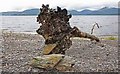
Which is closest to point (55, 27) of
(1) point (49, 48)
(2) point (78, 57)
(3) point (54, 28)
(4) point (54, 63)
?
(3) point (54, 28)

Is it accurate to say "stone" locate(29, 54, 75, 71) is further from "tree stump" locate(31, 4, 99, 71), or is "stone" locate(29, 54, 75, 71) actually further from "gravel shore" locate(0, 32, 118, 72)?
"tree stump" locate(31, 4, 99, 71)

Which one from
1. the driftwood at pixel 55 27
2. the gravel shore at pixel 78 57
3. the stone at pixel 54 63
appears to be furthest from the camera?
the driftwood at pixel 55 27

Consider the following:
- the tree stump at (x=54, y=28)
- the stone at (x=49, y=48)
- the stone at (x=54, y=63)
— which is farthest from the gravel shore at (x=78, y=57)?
the tree stump at (x=54, y=28)

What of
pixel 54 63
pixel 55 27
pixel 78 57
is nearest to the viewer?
pixel 54 63

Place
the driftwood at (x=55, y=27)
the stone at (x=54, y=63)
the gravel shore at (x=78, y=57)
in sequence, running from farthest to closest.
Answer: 1. the driftwood at (x=55, y=27)
2. the gravel shore at (x=78, y=57)
3. the stone at (x=54, y=63)

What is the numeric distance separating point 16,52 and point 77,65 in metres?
5.02

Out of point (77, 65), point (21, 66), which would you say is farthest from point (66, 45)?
point (21, 66)

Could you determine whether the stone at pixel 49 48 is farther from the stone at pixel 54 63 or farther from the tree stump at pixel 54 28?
the stone at pixel 54 63

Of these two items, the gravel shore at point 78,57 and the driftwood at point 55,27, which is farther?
the driftwood at point 55,27

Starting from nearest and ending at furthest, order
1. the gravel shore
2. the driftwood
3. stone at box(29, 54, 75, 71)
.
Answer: stone at box(29, 54, 75, 71) < the gravel shore < the driftwood

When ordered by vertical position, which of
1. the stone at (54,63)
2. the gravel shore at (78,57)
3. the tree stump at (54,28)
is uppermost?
the tree stump at (54,28)

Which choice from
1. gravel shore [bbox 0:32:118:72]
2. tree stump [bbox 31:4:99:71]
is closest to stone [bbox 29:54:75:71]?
gravel shore [bbox 0:32:118:72]

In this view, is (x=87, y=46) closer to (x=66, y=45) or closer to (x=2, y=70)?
(x=66, y=45)

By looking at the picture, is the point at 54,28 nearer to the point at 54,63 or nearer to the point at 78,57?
the point at 78,57
